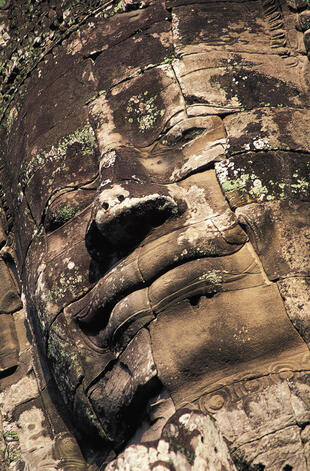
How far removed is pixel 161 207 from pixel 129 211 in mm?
184

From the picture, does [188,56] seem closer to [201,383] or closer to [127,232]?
[127,232]

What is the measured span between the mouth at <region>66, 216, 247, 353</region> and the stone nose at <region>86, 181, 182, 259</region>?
0.36 feet

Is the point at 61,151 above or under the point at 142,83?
under

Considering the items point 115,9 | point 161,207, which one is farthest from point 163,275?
point 115,9

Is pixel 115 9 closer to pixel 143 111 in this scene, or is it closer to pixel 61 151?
pixel 143 111

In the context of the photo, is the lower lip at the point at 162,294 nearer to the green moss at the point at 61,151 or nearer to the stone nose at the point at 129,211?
A: the stone nose at the point at 129,211

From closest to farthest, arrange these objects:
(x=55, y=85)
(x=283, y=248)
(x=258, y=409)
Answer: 1. (x=258, y=409)
2. (x=283, y=248)
3. (x=55, y=85)

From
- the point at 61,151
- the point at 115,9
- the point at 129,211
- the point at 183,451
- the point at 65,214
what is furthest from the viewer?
→ the point at 115,9

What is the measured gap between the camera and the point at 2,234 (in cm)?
642

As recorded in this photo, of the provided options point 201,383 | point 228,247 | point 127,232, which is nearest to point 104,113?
point 127,232

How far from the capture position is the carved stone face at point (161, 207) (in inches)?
165

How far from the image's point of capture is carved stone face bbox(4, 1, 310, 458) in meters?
4.20

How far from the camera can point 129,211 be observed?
447 centimetres

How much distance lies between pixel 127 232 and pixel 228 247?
595mm
